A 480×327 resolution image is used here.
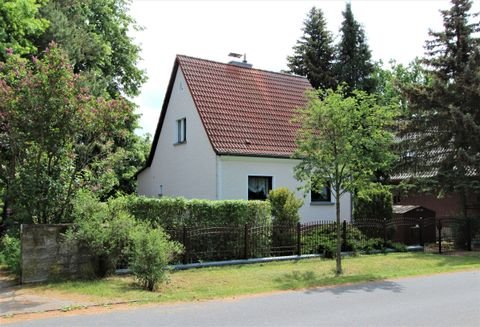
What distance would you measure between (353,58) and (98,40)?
19.0m

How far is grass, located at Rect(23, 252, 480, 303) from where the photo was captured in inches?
406

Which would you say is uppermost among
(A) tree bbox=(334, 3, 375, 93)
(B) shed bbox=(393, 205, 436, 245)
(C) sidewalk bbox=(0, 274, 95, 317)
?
(A) tree bbox=(334, 3, 375, 93)

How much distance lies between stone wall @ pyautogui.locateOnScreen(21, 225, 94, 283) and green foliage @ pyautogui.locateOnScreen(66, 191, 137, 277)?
0.24 metres

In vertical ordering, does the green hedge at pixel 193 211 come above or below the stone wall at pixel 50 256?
above

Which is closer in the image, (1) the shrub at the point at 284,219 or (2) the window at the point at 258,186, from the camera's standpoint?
(1) the shrub at the point at 284,219

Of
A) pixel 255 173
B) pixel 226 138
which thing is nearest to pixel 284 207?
pixel 255 173

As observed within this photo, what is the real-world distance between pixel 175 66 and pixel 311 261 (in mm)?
12350

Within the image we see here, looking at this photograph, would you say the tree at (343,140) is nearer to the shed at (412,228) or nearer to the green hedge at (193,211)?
the green hedge at (193,211)

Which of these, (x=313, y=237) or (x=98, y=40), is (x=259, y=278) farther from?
(x=98, y=40)

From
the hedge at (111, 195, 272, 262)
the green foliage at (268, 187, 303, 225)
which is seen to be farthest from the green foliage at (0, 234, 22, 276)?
the green foliage at (268, 187, 303, 225)

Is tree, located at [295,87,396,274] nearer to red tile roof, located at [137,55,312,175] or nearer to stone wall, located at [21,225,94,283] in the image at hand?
stone wall, located at [21,225,94,283]

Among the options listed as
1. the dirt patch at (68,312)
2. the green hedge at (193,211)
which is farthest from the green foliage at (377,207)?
the dirt patch at (68,312)

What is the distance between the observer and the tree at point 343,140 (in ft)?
44.2

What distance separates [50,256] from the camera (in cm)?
1168
